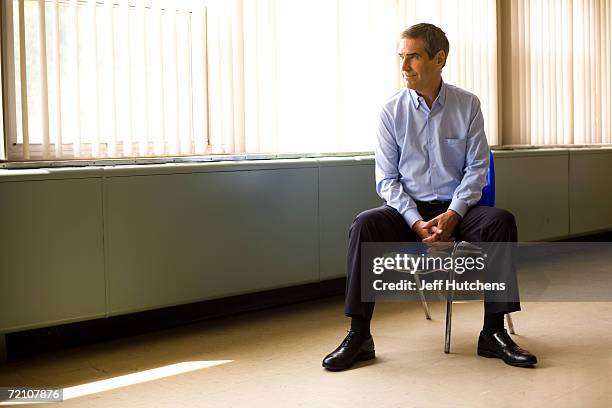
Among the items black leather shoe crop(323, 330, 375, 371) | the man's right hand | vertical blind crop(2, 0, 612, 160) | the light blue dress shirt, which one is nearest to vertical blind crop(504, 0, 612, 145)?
vertical blind crop(2, 0, 612, 160)

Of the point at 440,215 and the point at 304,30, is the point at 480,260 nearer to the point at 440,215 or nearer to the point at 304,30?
the point at 440,215

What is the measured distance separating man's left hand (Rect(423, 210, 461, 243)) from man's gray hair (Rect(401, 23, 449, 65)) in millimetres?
660

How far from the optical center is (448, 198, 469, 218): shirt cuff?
3172 millimetres

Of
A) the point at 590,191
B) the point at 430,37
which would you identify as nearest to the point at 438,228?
the point at 430,37

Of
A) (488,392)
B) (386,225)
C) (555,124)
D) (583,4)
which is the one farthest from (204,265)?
(583,4)

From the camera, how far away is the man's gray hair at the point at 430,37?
128 inches

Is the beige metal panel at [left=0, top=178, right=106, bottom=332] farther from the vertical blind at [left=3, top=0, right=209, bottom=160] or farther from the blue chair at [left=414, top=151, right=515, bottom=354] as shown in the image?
the blue chair at [left=414, top=151, right=515, bottom=354]

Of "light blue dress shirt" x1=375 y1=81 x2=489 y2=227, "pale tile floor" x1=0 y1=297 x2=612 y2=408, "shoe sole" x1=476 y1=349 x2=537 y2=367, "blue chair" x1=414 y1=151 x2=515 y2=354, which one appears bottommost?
"pale tile floor" x1=0 y1=297 x2=612 y2=408

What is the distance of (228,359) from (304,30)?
6.40 ft

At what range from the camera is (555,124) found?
6.31 meters

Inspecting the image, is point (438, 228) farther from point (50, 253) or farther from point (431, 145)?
→ point (50, 253)

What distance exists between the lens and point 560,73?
636 cm

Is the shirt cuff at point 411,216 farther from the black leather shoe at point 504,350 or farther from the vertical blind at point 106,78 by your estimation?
the vertical blind at point 106,78

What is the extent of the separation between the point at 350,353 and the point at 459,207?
720 millimetres
